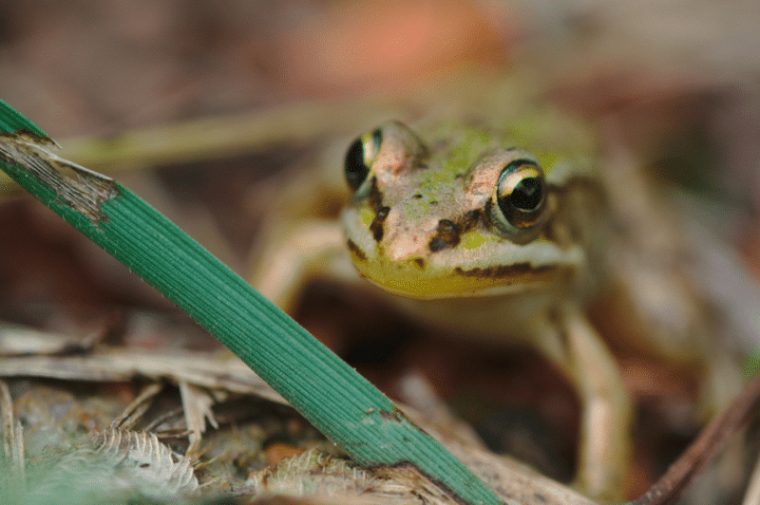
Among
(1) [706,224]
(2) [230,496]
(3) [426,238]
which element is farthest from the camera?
(1) [706,224]

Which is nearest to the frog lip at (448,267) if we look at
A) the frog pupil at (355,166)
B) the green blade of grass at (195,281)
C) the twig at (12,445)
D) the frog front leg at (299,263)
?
the frog pupil at (355,166)

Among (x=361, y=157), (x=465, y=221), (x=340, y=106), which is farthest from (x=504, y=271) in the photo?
(x=340, y=106)

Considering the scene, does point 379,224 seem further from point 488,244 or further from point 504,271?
point 504,271

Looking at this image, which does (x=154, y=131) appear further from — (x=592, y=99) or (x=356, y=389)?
(x=592, y=99)

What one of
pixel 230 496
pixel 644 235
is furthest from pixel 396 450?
pixel 644 235

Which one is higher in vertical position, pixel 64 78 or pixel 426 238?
pixel 64 78

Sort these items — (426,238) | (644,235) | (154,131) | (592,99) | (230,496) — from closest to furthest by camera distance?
(230,496), (426,238), (154,131), (644,235), (592,99)

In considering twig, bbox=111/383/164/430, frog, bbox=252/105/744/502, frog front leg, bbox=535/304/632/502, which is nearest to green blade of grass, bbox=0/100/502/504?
twig, bbox=111/383/164/430
